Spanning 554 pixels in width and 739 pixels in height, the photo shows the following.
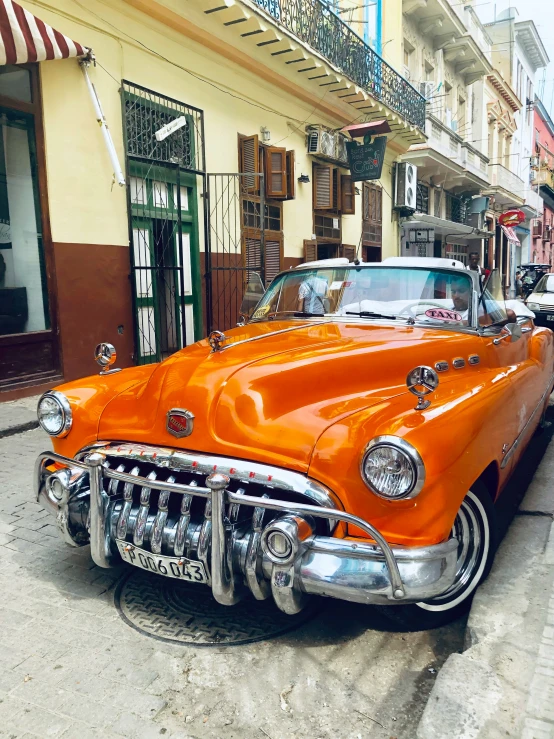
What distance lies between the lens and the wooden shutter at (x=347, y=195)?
13375 millimetres

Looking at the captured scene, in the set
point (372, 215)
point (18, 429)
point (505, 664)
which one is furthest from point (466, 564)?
point (372, 215)

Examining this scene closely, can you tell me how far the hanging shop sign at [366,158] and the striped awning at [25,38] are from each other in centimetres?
736

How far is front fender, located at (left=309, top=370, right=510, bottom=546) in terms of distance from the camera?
2139mm

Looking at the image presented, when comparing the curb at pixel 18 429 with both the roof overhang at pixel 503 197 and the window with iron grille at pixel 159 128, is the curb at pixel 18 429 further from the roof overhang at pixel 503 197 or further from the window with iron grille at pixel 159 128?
the roof overhang at pixel 503 197

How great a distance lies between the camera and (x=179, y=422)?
251 cm

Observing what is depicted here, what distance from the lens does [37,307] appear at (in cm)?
705

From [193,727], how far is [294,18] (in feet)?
37.4

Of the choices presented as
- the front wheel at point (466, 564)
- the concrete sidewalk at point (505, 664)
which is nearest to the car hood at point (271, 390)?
the front wheel at point (466, 564)

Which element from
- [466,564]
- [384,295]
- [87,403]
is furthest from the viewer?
[384,295]

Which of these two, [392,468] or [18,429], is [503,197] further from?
[392,468]

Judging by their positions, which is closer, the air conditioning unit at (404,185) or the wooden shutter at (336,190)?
the wooden shutter at (336,190)

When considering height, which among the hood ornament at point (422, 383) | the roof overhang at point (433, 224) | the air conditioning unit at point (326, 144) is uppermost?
the air conditioning unit at point (326, 144)

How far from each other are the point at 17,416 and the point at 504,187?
85.9 feet

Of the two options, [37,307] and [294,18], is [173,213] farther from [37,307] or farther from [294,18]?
[294,18]
